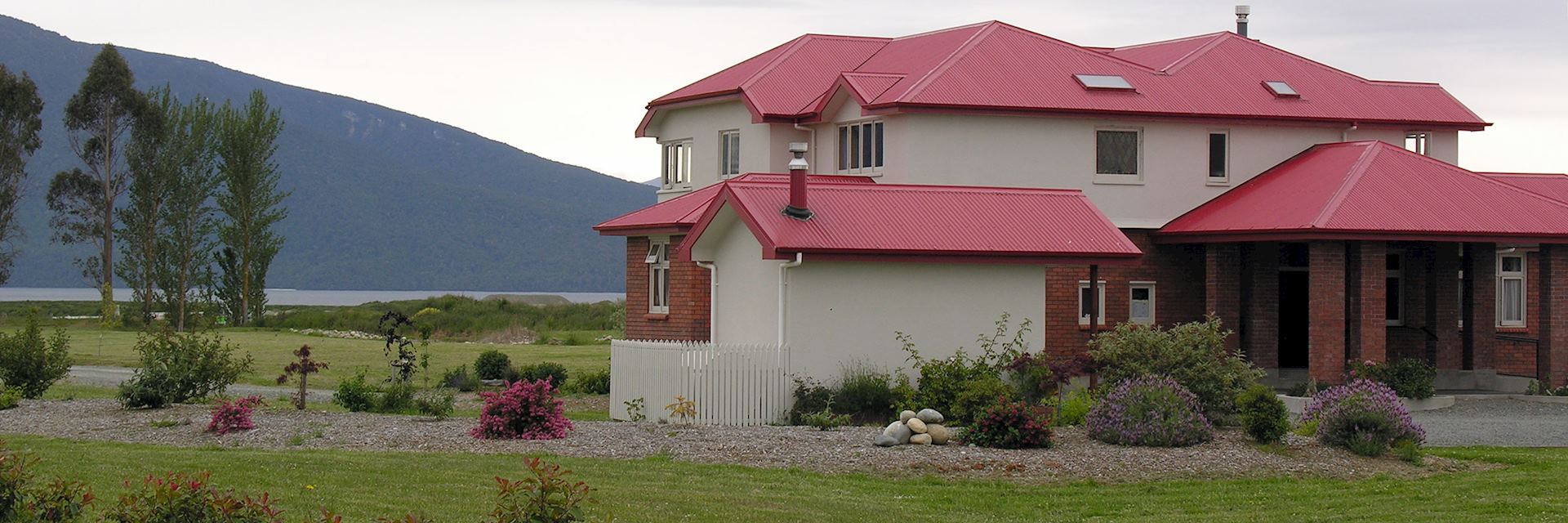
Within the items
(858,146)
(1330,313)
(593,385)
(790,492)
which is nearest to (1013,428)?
(790,492)

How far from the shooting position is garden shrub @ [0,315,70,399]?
22.0 m

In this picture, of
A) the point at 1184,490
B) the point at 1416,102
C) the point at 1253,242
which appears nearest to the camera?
the point at 1184,490

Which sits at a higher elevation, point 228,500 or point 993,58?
point 993,58

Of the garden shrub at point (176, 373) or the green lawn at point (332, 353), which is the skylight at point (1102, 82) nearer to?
the green lawn at point (332, 353)

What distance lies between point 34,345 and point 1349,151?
21.6m

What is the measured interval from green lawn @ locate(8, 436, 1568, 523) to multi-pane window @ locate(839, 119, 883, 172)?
14910mm

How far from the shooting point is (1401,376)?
25266mm

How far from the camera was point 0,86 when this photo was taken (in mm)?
61219

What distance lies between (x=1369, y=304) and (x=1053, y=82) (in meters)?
7.19

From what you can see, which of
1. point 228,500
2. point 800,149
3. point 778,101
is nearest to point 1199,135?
A: point 778,101

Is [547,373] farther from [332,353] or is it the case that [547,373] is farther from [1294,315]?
[1294,315]

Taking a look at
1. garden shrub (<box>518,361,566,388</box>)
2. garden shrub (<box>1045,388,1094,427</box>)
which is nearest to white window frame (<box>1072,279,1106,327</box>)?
garden shrub (<box>1045,388,1094,427</box>)

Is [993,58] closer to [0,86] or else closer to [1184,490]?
[1184,490]

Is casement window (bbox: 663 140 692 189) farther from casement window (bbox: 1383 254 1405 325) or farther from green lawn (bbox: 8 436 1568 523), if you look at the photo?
green lawn (bbox: 8 436 1568 523)
